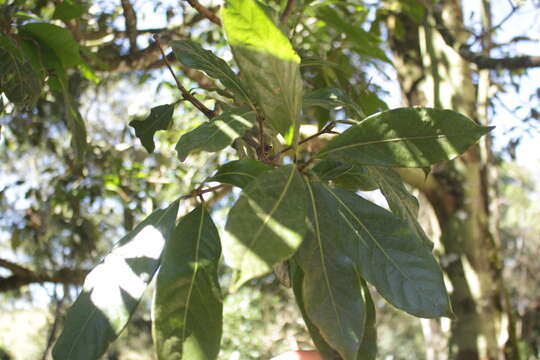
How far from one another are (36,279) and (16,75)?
2058 millimetres

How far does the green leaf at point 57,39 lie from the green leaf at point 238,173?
2.41 feet

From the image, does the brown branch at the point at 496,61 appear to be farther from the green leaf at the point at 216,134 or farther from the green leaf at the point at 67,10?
the green leaf at the point at 216,134

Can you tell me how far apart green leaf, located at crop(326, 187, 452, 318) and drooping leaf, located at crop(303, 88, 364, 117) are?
0.93 feet

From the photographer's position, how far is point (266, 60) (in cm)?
78

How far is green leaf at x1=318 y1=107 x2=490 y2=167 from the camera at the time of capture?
2.77ft

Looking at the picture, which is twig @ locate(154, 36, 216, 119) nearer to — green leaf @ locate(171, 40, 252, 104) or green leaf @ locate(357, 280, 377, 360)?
green leaf @ locate(171, 40, 252, 104)

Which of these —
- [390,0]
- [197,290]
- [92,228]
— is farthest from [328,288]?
[390,0]

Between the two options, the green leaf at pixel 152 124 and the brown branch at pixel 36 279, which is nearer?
the green leaf at pixel 152 124

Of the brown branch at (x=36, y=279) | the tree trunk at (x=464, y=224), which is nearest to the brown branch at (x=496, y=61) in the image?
the tree trunk at (x=464, y=224)

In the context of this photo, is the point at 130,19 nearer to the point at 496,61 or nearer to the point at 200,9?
the point at 200,9

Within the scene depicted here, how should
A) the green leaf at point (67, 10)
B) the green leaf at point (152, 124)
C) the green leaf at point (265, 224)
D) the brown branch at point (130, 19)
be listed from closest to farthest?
1. the green leaf at point (265, 224)
2. the green leaf at point (152, 124)
3. the green leaf at point (67, 10)
4. the brown branch at point (130, 19)

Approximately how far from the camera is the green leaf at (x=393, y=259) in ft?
2.61

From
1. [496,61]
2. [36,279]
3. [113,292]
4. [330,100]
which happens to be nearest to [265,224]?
[113,292]

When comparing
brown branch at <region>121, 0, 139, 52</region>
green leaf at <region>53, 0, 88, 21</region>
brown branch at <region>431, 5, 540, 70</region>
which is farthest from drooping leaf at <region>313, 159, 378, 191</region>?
brown branch at <region>431, 5, 540, 70</region>
